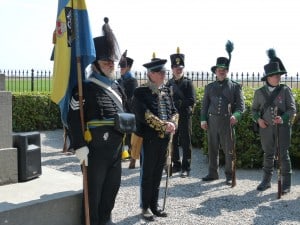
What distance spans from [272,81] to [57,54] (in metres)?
3.46

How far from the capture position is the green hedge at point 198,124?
8.14m

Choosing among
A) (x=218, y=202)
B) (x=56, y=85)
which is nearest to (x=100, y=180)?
(x=56, y=85)

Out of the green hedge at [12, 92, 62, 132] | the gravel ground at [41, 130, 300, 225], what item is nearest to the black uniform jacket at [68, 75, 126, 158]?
the gravel ground at [41, 130, 300, 225]

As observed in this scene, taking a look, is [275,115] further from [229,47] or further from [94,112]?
[94,112]

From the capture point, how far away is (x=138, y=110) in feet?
16.8

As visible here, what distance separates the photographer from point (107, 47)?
4.19 meters

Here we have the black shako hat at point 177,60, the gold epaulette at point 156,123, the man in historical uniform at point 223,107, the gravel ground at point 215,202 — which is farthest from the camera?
the black shako hat at point 177,60

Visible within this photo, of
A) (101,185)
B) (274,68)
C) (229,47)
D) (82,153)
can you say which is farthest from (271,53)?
(82,153)

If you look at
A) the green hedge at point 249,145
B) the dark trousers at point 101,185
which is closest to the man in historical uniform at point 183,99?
the green hedge at point 249,145

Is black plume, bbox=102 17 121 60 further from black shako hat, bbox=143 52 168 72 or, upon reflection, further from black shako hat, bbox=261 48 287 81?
black shako hat, bbox=261 48 287 81

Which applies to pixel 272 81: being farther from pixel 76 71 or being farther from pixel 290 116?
pixel 76 71

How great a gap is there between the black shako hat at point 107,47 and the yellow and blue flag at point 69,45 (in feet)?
0.39

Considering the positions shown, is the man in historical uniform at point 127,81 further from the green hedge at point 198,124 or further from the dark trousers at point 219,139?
the dark trousers at point 219,139

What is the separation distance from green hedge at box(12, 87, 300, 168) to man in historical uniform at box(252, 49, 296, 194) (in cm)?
162
